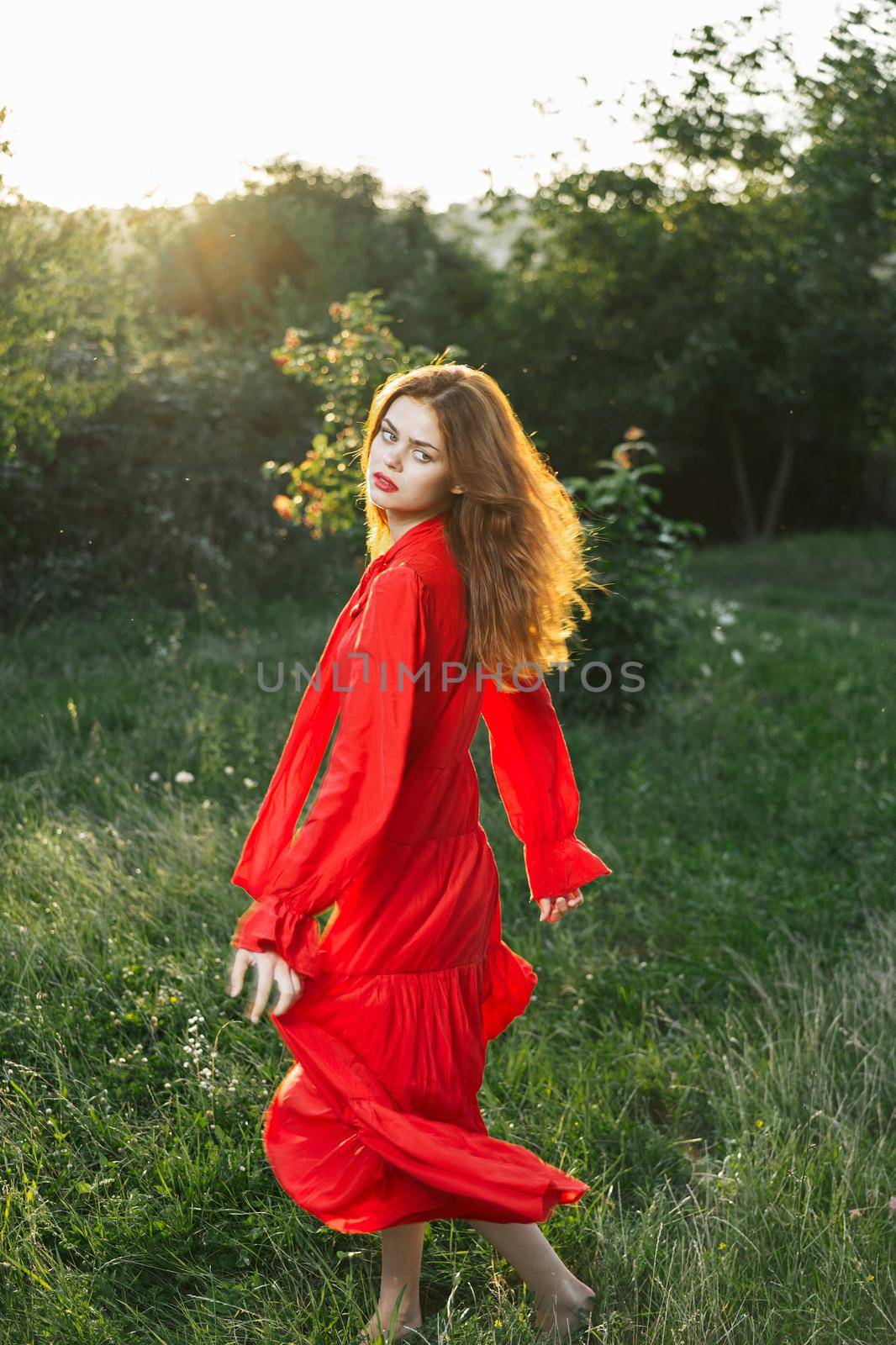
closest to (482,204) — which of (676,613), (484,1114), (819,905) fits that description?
(676,613)

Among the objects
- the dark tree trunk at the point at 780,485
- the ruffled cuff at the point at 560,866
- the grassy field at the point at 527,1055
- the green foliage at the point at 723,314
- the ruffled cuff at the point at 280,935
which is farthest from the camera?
the dark tree trunk at the point at 780,485

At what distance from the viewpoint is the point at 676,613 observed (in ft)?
19.5

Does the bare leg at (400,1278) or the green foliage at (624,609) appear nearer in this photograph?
the bare leg at (400,1278)

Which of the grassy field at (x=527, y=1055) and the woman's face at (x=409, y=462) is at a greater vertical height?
the woman's face at (x=409, y=462)

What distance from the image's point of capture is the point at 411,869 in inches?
78.1

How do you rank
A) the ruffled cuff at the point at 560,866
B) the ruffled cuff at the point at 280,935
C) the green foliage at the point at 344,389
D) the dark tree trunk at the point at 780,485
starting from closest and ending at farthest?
the ruffled cuff at the point at 280,935 → the ruffled cuff at the point at 560,866 → the green foliage at the point at 344,389 → the dark tree trunk at the point at 780,485

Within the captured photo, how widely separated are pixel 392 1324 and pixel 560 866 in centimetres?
83

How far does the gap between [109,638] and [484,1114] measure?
425 cm

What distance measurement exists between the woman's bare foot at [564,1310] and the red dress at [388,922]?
0.24m

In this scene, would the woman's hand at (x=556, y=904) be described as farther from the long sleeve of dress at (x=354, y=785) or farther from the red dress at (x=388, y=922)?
the long sleeve of dress at (x=354, y=785)

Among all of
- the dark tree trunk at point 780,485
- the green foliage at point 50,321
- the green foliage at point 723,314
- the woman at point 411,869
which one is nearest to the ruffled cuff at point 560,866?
the woman at point 411,869

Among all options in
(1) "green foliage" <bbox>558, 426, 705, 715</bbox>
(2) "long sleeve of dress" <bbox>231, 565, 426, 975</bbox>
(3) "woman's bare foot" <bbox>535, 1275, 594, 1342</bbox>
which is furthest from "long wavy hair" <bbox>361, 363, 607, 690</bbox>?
(1) "green foliage" <bbox>558, 426, 705, 715</bbox>

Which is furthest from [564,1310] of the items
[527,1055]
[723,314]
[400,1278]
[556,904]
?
[723,314]

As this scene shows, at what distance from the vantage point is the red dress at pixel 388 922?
1812mm
